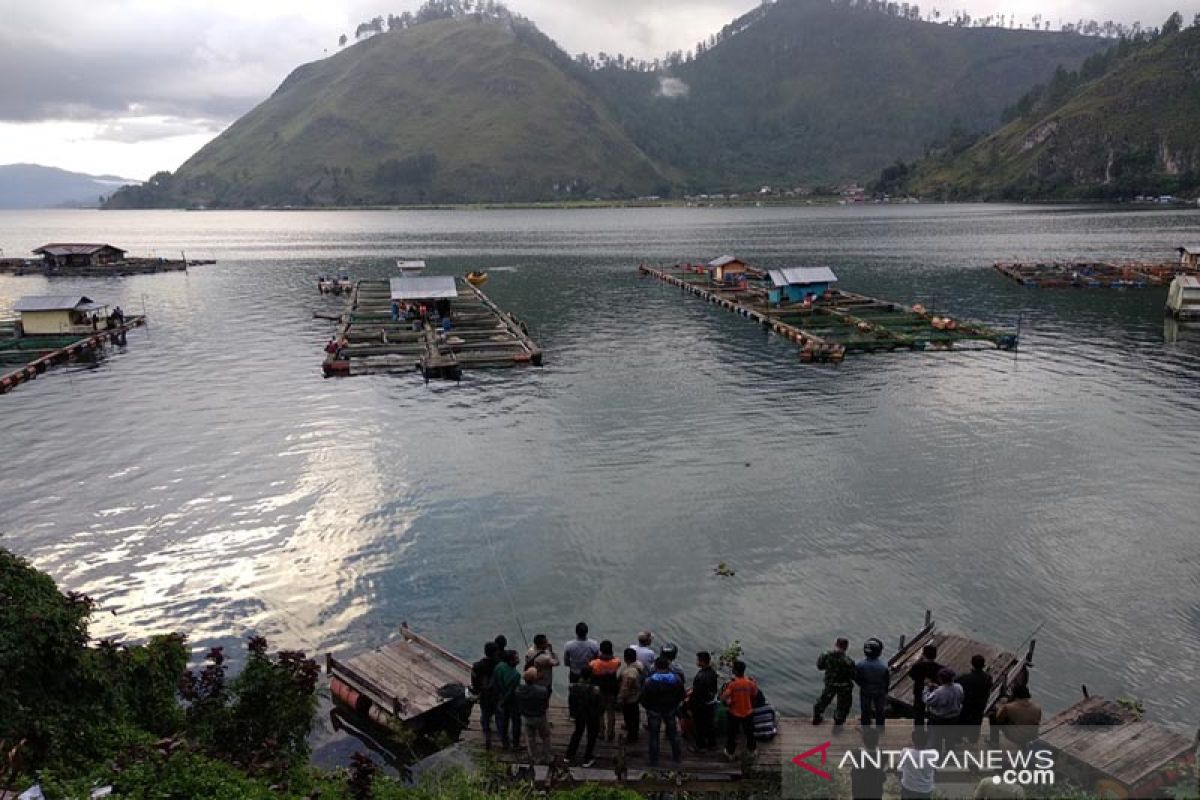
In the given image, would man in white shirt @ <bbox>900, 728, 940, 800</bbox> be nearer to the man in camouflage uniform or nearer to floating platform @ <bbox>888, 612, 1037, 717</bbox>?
the man in camouflage uniform

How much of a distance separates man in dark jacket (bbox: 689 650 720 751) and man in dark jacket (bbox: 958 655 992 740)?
4353 mm

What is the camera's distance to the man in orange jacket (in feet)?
47.6

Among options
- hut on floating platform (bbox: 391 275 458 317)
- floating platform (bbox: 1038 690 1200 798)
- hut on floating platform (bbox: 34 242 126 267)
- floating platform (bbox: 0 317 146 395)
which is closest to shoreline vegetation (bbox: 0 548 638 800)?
floating platform (bbox: 1038 690 1200 798)

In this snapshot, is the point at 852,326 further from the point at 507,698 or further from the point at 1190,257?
the point at 507,698

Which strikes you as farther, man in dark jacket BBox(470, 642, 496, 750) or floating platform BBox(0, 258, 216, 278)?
floating platform BBox(0, 258, 216, 278)

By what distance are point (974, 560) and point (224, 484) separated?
2816cm

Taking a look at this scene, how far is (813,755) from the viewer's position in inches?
587

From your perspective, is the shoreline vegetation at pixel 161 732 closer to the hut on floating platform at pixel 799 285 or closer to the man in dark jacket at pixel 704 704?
the man in dark jacket at pixel 704 704

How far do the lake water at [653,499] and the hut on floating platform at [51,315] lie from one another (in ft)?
25.2

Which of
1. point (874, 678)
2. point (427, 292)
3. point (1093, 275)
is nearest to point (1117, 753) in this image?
point (874, 678)

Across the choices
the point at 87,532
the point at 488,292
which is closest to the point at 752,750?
the point at 87,532

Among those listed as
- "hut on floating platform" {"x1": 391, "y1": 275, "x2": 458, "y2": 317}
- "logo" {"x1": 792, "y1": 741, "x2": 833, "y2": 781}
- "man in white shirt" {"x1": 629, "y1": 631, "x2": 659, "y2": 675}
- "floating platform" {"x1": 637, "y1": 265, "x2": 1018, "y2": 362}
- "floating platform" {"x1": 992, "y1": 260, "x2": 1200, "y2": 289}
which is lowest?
"logo" {"x1": 792, "y1": 741, "x2": 833, "y2": 781}

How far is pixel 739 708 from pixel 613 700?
2371 mm

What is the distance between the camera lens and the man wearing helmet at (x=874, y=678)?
15141 millimetres
